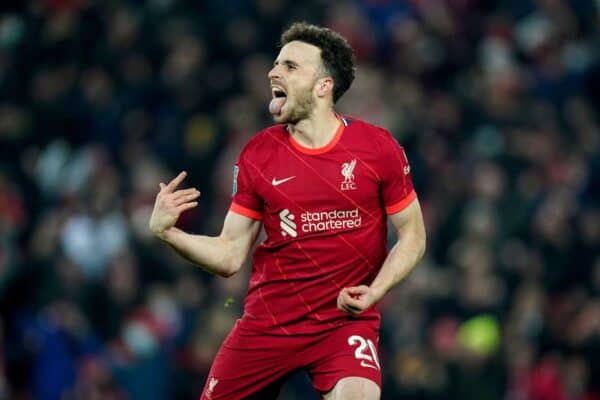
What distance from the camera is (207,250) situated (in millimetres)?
7301

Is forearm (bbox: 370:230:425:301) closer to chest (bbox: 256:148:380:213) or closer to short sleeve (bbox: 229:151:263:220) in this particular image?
chest (bbox: 256:148:380:213)

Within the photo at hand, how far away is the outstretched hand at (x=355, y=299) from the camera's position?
6.82 metres

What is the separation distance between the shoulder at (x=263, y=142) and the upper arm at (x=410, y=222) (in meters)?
0.72

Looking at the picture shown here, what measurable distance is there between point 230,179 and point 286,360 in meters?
6.81

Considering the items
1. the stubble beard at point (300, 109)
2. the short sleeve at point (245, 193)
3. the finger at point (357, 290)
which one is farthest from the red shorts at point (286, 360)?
the stubble beard at point (300, 109)

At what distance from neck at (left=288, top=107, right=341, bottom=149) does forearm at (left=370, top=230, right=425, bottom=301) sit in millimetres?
655

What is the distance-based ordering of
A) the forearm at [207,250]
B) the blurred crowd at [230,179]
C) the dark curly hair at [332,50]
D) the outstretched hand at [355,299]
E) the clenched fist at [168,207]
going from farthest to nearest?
1. the blurred crowd at [230,179]
2. the dark curly hair at [332,50]
3. the forearm at [207,250]
4. the clenched fist at [168,207]
5. the outstretched hand at [355,299]

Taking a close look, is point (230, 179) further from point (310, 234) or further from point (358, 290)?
point (358, 290)

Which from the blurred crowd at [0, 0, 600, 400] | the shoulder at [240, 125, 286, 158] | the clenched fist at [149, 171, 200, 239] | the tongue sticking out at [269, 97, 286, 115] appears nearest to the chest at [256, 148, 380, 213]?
the shoulder at [240, 125, 286, 158]

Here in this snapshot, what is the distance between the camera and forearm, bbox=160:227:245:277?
7141mm

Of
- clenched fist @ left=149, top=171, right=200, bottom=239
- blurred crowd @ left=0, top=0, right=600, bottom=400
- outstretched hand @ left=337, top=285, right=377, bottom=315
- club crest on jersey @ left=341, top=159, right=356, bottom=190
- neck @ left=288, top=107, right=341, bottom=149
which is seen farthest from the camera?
blurred crowd @ left=0, top=0, right=600, bottom=400

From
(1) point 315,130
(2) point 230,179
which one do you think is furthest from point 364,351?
(2) point 230,179

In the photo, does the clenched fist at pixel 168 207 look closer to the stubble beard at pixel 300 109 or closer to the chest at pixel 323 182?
the chest at pixel 323 182

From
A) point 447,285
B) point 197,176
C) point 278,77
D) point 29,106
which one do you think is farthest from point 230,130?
point 278,77
